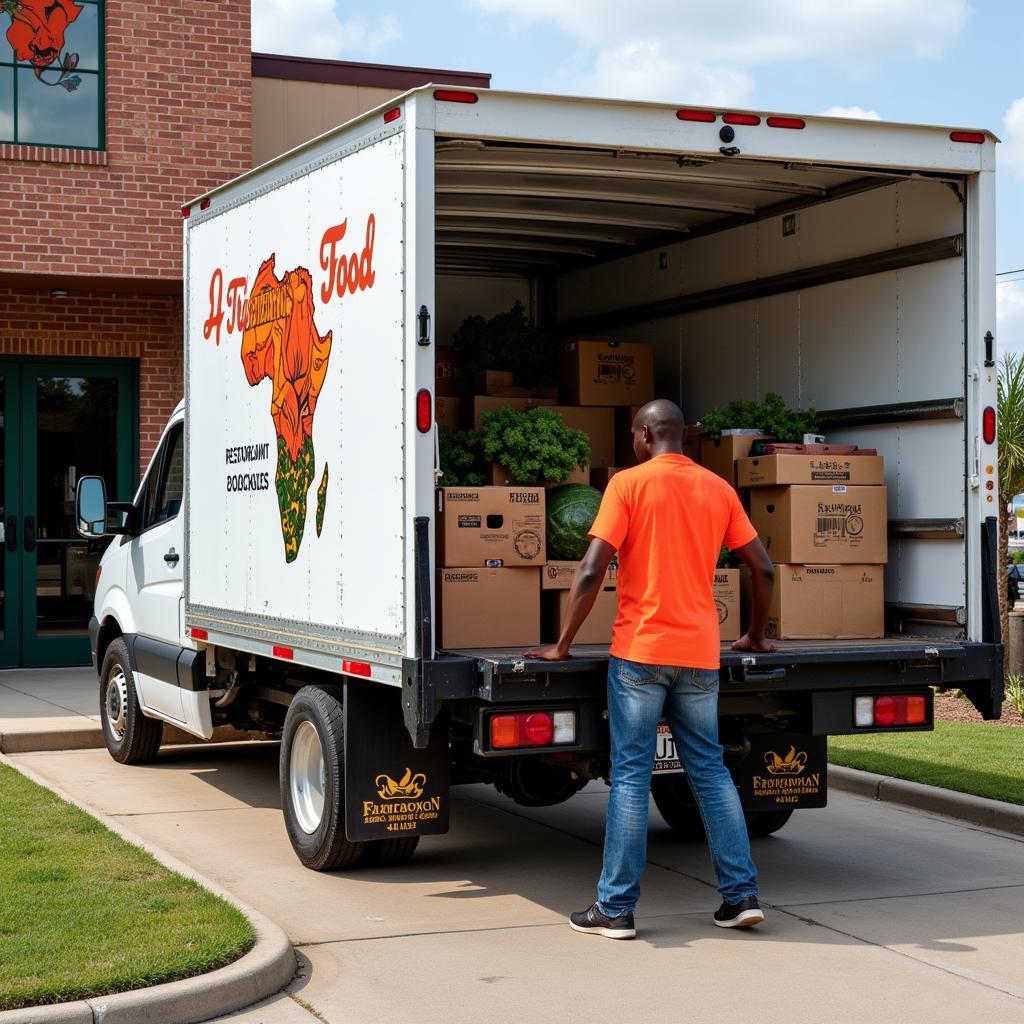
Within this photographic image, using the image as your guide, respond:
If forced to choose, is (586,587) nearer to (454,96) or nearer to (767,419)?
(454,96)

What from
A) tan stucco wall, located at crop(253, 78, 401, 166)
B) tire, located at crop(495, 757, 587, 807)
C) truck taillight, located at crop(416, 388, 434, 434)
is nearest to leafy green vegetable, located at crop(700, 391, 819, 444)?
tire, located at crop(495, 757, 587, 807)

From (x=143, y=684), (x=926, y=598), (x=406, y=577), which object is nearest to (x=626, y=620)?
(x=406, y=577)

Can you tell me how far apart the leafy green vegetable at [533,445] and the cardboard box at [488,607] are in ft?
2.17

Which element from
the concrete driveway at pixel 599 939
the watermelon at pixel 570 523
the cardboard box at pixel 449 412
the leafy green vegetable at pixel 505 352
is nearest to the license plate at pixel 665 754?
the concrete driveway at pixel 599 939

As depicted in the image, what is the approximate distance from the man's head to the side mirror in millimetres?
4502

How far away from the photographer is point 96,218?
1376 centimetres

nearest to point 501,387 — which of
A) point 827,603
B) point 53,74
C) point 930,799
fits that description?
point 827,603

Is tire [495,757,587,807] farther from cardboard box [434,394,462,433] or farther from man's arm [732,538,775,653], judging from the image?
cardboard box [434,394,462,433]

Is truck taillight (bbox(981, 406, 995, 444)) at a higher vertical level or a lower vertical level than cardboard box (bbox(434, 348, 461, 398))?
lower

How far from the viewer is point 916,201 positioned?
7.45m

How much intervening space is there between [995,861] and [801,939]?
77.5 inches

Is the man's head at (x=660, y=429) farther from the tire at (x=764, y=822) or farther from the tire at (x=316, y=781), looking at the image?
the tire at (x=764, y=822)

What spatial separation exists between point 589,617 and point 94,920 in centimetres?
252

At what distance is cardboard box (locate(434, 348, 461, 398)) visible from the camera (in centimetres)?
894
